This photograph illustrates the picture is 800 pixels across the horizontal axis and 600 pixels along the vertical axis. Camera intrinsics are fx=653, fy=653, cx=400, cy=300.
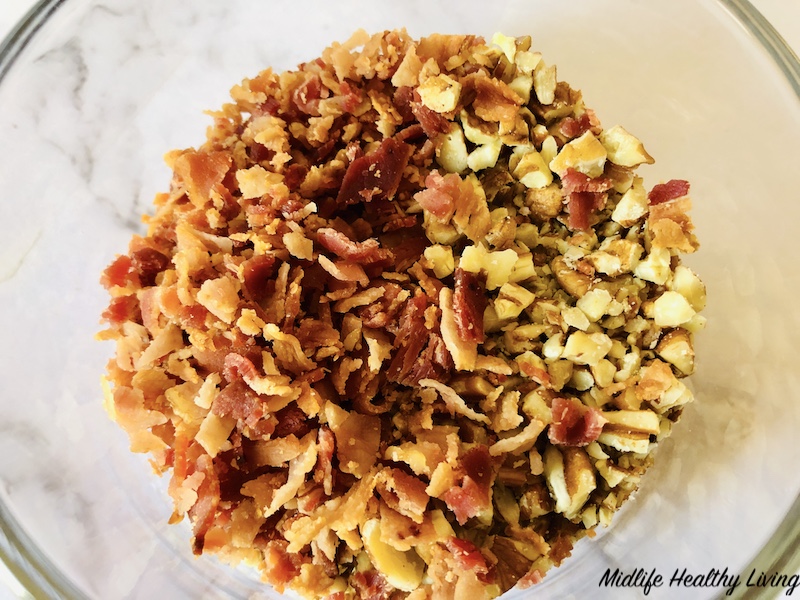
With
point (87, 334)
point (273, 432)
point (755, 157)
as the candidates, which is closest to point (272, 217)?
point (273, 432)

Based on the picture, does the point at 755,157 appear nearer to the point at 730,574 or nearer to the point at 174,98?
the point at 730,574

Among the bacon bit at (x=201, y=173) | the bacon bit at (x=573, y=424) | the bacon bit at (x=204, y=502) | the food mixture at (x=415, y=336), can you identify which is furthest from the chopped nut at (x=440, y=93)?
the bacon bit at (x=204, y=502)

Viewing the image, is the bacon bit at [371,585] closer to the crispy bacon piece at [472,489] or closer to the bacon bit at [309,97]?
the crispy bacon piece at [472,489]

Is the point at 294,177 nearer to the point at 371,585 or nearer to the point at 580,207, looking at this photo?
the point at 580,207

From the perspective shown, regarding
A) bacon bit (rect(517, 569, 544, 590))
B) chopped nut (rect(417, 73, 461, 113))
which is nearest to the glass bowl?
bacon bit (rect(517, 569, 544, 590))

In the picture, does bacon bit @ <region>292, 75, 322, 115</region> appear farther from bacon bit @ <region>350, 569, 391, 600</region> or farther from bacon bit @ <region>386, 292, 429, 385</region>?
bacon bit @ <region>350, 569, 391, 600</region>
